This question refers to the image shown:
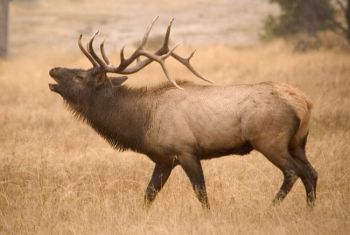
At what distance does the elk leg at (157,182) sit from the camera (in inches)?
329

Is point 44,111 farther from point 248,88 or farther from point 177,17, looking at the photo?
point 177,17

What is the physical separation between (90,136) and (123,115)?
3487 millimetres

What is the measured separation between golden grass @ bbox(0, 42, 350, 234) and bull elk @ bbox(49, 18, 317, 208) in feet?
1.22

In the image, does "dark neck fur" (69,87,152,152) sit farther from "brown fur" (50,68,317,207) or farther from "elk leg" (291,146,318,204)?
"elk leg" (291,146,318,204)

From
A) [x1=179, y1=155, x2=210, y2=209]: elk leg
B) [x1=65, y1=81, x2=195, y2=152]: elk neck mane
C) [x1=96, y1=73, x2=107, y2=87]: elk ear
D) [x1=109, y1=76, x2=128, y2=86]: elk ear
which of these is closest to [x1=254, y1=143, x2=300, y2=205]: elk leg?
[x1=179, y1=155, x2=210, y2=209]: elk leg

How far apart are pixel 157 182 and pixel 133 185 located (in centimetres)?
88

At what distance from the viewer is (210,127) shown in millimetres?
8125

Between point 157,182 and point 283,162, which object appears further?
point 157,182

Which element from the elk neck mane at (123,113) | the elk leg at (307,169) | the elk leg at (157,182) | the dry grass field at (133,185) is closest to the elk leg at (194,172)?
the dry grass field at (133,185)

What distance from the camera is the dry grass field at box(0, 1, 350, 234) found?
7.24 m

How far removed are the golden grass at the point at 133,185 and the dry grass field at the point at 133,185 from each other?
0.04ft

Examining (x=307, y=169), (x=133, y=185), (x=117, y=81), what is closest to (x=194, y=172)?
(x=307, y=169)

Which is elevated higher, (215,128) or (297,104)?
(297,104)

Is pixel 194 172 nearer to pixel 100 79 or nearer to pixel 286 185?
pixel 286 185
